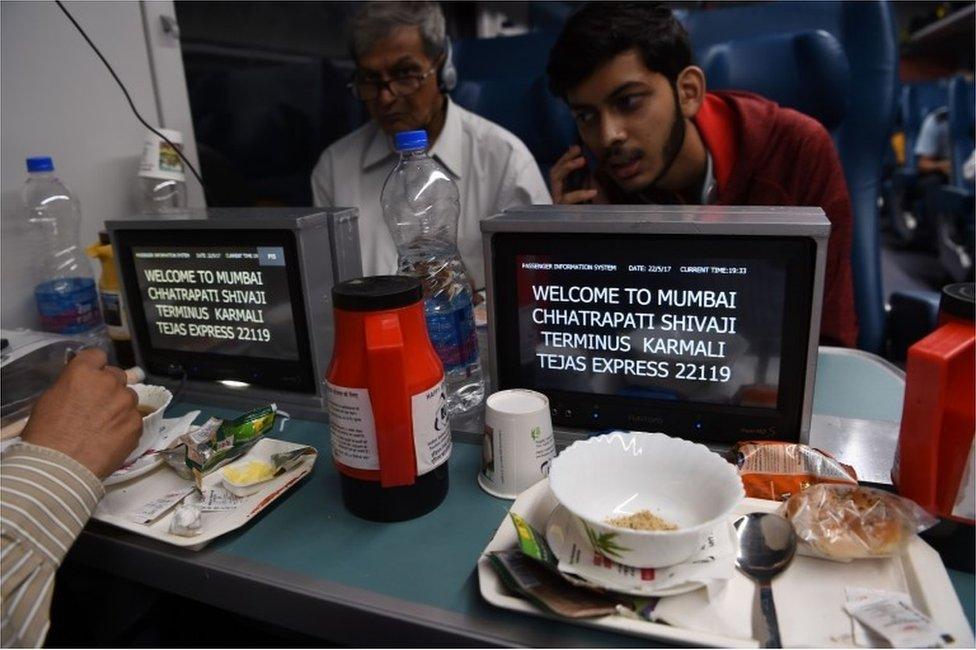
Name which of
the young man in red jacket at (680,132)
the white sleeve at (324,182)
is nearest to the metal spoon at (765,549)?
the young man in red jacket at (680,132)

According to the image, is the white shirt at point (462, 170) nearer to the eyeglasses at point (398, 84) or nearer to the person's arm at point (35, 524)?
the eyeglasses at point (398, 84)

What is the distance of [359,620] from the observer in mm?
565

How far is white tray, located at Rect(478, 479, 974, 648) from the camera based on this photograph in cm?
50

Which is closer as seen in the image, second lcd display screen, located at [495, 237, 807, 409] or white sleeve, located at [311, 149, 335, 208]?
second lcd display screen, located at [495, 237, 807, 409]

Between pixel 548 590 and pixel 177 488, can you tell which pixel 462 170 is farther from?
pixel 548 590

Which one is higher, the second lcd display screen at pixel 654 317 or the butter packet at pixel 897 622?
the second lcd display screen at pixel 654 317

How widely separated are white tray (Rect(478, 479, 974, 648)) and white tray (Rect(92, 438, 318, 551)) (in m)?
0.27

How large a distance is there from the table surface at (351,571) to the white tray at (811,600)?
0.06 feet

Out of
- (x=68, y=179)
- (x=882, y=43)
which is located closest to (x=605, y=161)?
(x=882, y=43)

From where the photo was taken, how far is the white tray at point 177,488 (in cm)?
66

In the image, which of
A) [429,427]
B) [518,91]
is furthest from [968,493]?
[518,91]

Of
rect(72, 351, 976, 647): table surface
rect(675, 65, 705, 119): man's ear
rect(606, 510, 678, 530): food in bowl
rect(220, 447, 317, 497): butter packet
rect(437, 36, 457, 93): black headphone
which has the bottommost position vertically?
rect(72, 351, 976, 647): table surface

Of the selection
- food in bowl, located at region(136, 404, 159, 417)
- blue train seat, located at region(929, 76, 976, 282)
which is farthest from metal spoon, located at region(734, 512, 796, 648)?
blue train seat, located at region(929, 76, 976, 282)

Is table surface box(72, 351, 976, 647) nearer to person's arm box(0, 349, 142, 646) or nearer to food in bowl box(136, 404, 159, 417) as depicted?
person's arm box(0, 349, 142, 646)
